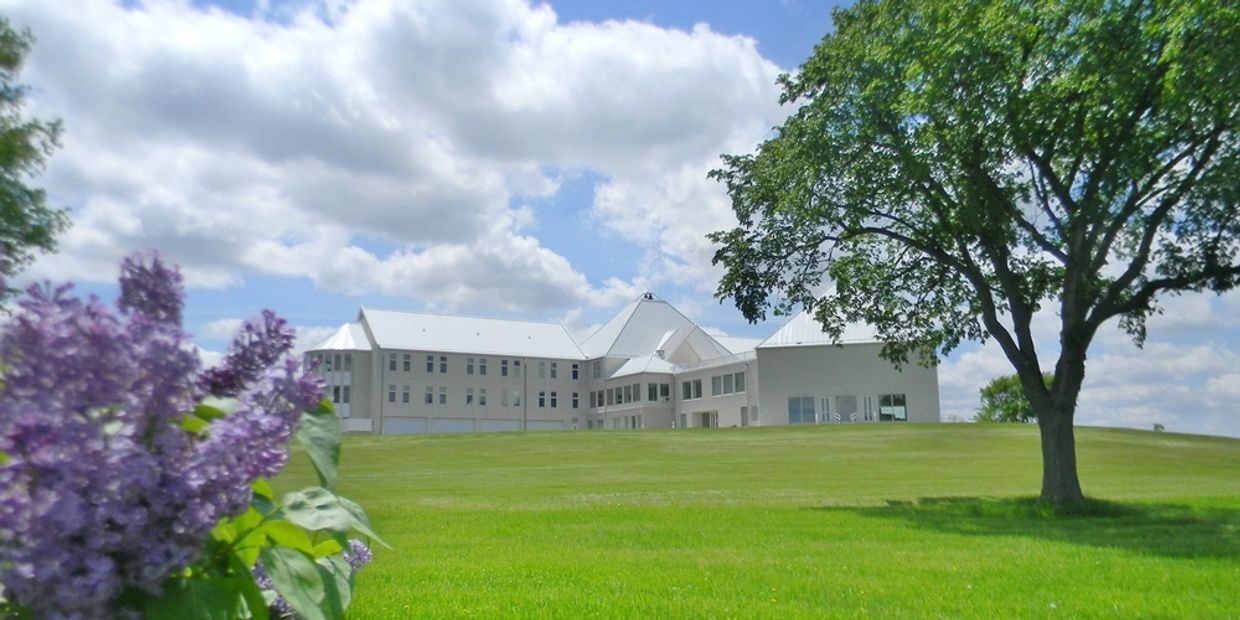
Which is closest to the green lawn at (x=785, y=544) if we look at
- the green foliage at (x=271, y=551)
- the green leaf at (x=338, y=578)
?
the green leaf at (x=338, y=578)

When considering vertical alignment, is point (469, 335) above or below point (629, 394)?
above

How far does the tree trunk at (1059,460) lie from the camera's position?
1983 cm

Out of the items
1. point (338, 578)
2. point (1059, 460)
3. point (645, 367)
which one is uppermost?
point (645, 367)

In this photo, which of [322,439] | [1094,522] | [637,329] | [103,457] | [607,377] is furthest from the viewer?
[637,329]

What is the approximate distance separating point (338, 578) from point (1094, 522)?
16.9 m

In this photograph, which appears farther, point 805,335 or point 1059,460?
point 805,335

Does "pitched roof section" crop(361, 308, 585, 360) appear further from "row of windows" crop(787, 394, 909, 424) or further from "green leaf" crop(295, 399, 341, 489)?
"green leaf" crop(295, 399, 341, 489)

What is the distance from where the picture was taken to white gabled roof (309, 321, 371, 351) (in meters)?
82.6

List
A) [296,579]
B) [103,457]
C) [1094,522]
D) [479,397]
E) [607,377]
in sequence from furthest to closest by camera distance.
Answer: [607,377] < [479,397] < [1094,522] < [296,579] < [103,457]

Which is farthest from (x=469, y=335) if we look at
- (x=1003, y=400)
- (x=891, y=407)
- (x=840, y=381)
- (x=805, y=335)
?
(x=1003, y=400)

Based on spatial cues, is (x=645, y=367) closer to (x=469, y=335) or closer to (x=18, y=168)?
(x=469, y=335)

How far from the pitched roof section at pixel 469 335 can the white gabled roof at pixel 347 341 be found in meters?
1.47

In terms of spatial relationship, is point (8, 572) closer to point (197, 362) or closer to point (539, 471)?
point (197, 362)

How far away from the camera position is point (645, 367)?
274ft
